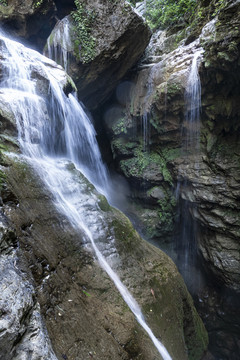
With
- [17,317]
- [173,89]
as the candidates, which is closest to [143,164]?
[173,89]

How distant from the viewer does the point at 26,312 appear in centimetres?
169

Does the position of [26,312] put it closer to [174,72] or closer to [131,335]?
[131,335]

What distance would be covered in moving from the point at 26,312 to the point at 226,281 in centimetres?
696

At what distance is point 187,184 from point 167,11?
7.62 m

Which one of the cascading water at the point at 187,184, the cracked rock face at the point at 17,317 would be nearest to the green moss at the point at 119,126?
the cascading water at the point at 187,184

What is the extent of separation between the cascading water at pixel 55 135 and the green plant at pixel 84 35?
152cm

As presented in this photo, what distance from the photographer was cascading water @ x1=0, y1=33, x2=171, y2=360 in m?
3.70

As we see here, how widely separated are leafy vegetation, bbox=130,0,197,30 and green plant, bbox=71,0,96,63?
3.72 metres

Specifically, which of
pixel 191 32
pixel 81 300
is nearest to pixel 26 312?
pixel 81 300

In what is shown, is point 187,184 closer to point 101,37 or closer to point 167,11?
point 101,37

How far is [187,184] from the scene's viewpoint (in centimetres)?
785

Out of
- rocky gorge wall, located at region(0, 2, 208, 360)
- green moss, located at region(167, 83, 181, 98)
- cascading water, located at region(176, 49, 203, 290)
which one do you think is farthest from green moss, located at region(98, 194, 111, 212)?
green moss, located at region(167, 83, 181, 98)

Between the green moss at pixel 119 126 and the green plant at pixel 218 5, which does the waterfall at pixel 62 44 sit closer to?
the green moss at pixel 119 126

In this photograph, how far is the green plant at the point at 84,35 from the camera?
7.71 m
